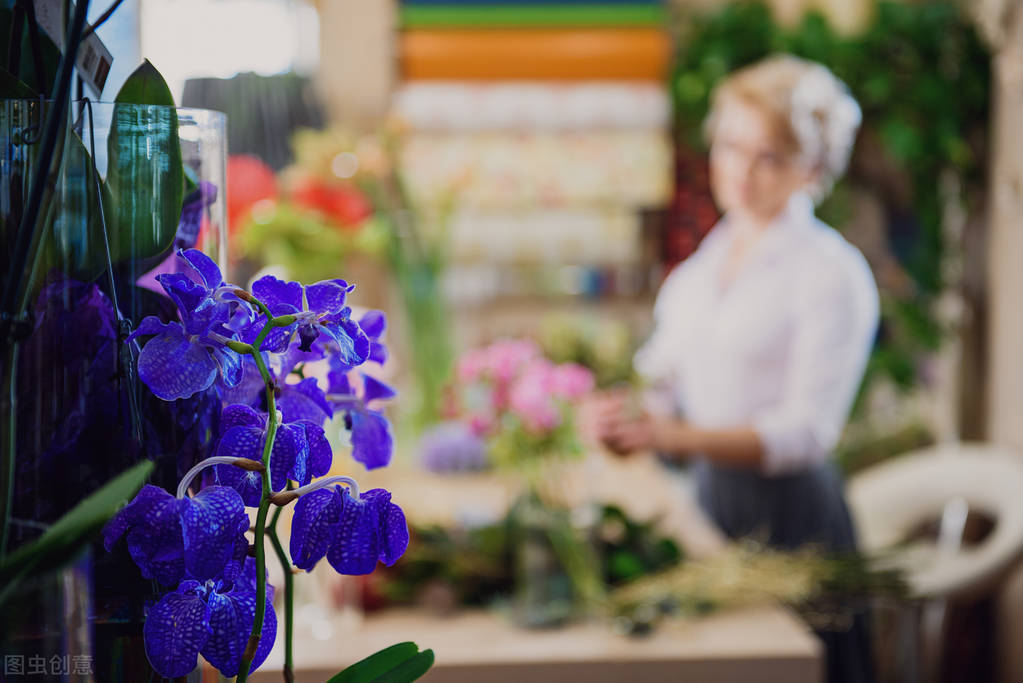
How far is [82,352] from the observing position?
0.46 metres

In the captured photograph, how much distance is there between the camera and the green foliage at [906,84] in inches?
142

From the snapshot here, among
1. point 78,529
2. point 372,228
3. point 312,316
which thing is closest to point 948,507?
point 372,228

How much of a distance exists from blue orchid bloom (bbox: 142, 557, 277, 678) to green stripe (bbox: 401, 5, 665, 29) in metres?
3.34

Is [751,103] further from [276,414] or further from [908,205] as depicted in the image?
[908,205]

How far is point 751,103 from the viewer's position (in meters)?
1.99

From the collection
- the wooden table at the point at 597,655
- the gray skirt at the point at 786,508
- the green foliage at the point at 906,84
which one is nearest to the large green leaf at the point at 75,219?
the wooden table at the point at 597,655

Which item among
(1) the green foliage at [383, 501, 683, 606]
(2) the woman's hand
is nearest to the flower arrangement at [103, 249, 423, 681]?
(1) the green foliage at [383, 501, 683, 606]

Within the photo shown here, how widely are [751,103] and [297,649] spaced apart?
1238 mm

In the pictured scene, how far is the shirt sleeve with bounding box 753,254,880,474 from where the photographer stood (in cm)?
195

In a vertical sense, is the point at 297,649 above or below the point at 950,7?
below

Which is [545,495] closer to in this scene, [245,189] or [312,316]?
[312,316]

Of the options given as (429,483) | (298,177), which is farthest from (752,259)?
(298,177)

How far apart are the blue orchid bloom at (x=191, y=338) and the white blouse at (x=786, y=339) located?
161 centimetres

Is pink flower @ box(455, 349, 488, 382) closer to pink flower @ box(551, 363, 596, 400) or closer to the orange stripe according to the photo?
pink flower @ box(551, 363, 596, 400)
